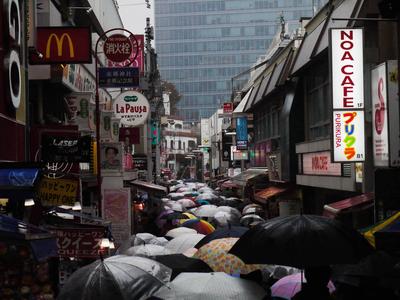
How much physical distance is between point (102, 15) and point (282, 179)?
10.3 m

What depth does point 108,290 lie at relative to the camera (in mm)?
6422

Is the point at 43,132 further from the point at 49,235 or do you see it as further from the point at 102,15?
the point at 102,15

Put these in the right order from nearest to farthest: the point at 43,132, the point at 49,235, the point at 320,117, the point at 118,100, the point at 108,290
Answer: the point at 108,290
the point at 49,235
the point at 43,132
the point at 320,117
the point at 118,100

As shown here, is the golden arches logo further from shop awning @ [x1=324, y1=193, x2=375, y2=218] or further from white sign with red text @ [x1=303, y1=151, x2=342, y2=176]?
white sign with red text @ [x1=303, y1=151, x2=342, y2=176]

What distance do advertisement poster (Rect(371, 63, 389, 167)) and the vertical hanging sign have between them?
0.61 metres

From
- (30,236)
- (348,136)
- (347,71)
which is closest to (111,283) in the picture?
(30,236)

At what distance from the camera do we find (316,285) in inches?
246

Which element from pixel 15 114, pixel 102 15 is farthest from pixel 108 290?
pixel 102 15

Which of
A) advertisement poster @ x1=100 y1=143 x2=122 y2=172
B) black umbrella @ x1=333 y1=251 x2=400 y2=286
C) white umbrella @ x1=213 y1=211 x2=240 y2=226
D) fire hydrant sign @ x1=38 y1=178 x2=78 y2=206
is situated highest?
advertisement poster @ x1=100 y1=143 x2=122 y2=172

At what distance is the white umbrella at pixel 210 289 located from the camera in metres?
6.99

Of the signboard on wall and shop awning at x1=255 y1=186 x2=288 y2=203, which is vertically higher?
the signboard on wall

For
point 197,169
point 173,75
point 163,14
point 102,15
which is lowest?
point 197,169

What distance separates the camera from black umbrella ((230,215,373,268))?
6.46 m

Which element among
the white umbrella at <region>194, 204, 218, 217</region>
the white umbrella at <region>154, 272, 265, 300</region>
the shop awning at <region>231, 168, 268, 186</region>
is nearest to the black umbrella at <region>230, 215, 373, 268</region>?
the white umbrella at <region>154, 272, 265, 300</region>
